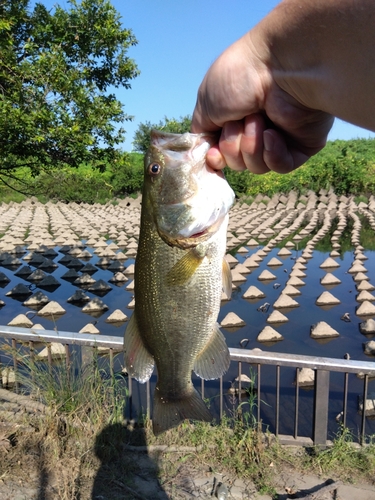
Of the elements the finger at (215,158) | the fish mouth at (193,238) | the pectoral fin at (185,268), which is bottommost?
the pectoral fin at (185,268)

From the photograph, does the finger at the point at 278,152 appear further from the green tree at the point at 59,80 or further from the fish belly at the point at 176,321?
the green tree at the point at 59,80

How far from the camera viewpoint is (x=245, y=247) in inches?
661

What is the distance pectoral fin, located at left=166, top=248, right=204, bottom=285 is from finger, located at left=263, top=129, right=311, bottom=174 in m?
0.51

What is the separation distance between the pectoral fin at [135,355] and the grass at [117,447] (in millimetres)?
2785

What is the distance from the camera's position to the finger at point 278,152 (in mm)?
1839

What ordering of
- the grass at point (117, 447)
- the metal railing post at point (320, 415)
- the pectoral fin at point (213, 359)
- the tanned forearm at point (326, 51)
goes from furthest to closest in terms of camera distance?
the metal railing post at point (320, 415)
the grass at point (117, 447)
the pectoral fin at point (213, 359)
the tanned forearm at point (326, 51)

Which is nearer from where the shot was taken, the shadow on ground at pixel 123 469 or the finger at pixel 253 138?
the finger at pixel 253 138

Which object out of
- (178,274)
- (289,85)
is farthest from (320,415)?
(289,85)

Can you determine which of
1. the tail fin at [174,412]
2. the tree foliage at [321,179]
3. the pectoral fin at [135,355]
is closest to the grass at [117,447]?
the tail fin at [174,412]

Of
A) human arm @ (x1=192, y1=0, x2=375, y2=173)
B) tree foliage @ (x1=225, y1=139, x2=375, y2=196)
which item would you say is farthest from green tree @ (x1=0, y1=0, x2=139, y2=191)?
tree foliage @ (x1=225, y1=139, x2=375, y2=196)

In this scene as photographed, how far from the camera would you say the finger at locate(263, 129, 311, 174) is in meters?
1.84

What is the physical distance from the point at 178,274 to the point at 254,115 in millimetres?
755

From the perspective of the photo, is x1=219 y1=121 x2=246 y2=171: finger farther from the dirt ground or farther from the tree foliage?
the tree foliage

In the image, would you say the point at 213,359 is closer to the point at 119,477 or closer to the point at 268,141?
the point at 268,141
